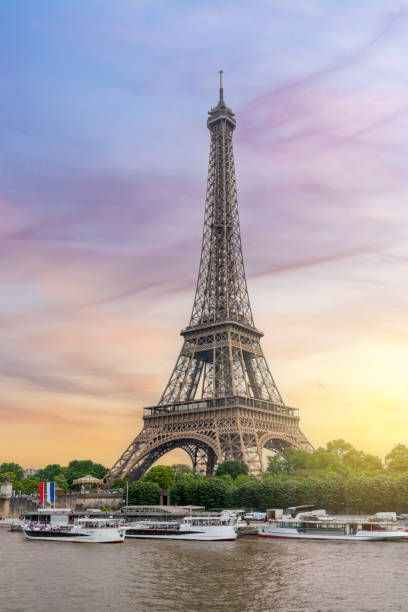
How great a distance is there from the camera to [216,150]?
129 meters

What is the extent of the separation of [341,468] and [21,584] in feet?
227

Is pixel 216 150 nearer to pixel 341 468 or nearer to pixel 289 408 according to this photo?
pixel 289 408

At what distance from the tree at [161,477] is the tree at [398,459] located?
124 feet

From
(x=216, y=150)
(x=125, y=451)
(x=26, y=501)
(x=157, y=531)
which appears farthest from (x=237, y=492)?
(x=216, y=150)

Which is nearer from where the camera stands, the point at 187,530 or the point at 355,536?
the point at 355,536

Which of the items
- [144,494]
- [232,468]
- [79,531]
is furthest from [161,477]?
[79,531]

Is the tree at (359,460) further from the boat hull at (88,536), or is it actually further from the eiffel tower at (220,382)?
the boat hull at (88,536)

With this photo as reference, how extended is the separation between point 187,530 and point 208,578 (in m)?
30.2

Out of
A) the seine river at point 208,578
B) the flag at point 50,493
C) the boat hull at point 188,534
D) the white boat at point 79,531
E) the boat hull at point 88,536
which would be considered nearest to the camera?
the seine river at point 208,578

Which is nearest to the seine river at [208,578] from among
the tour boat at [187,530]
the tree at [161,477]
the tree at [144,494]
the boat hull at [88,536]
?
the tour boat at [187,530]

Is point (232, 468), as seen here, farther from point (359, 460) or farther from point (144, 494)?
point (359, 460)

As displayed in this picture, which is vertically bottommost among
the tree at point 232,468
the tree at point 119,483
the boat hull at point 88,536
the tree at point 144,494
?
the boat hull at point 88,536

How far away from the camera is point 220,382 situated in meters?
109

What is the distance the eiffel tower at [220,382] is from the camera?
3937 inches
